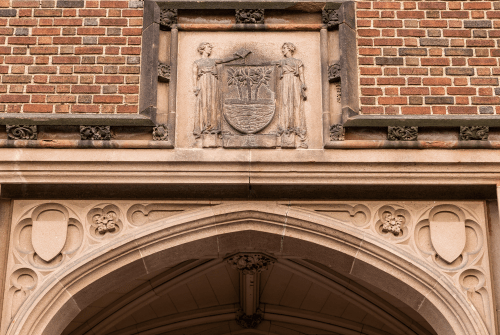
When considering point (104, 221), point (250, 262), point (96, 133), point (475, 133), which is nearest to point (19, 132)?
point (96, 133)

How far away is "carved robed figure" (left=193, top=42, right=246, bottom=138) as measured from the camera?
6.15 metres

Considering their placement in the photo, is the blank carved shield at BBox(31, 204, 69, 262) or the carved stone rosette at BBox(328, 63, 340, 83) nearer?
the blank carved shield at BBox(31, 204, 69, 262)

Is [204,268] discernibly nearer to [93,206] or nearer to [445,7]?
[93,206]

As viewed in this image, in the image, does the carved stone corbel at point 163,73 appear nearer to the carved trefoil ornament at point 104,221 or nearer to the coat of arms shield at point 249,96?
the coat of arms shield at point 249,96

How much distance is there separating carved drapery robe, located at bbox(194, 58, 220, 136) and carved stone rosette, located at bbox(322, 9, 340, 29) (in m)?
0.86

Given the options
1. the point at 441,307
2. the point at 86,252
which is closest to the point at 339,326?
the point at 441,307

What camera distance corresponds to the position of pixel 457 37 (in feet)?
21.1

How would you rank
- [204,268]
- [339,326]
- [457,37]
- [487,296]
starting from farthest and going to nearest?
[339,326]
[204,268]
[457,37]
[487,296]

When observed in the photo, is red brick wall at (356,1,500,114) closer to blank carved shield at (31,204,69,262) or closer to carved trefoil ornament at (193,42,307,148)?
carved trefoil ornament at (193,42,307,148)

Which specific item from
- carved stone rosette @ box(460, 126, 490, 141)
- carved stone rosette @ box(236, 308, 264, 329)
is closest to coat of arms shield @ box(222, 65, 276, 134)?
carved stone rosette @ box(460, 126, 490, 141)

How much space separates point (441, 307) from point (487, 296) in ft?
1.02

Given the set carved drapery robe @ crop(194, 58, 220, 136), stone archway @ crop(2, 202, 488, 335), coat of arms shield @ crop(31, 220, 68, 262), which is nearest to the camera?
stone archway @ crop(2, 202, 488, 335)

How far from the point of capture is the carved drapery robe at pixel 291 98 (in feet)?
20.2

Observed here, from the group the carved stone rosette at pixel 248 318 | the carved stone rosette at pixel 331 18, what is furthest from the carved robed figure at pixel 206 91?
the carved stone rosette at pixel 248 318
